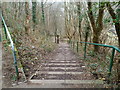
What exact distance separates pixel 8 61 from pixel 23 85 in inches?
48.4

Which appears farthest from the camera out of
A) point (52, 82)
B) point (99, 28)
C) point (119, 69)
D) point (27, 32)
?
point (27, 32)

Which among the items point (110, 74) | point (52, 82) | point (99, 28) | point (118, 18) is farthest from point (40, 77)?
point (99, 28)

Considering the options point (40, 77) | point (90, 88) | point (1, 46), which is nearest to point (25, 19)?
point (1, 46)

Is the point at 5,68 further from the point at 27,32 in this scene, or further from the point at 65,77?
the point at 27,32

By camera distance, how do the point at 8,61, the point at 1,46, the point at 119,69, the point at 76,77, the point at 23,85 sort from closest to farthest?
the point at 119,69 < the point at 23,85 < the point at 76,77 < the point at 8,61 < the point at 1,46

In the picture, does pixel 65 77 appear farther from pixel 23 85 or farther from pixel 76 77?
pixel 23 85

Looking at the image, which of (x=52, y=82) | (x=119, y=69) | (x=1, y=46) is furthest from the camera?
(x=1, y=46)

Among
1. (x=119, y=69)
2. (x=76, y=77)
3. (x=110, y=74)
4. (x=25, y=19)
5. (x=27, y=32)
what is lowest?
(x=76, y=77)

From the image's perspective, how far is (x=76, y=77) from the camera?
2.57 metres

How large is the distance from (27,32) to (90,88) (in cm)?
579

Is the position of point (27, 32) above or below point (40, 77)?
above

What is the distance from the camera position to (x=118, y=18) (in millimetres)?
2660

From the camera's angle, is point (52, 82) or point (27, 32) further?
point (27, 32)

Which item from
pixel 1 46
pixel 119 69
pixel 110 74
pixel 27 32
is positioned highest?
pixel 27 32
